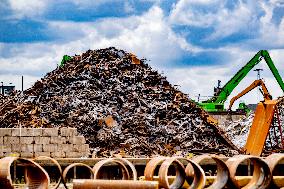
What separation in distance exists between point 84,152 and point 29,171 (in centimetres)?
591

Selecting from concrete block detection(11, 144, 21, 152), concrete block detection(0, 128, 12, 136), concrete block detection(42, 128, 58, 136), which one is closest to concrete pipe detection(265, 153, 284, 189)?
concrete block detection(42, 128, 58, 136)

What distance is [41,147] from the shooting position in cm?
1619

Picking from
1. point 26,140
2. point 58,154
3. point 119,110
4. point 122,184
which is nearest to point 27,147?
point 26,140

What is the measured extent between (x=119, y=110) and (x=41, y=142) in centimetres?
374

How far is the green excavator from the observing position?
3575 cm

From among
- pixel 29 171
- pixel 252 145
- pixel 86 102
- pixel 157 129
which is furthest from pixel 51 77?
pixel 29 171

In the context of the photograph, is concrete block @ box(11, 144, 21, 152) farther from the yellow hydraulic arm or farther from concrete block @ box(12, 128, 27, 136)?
the yellow hydraulic arm

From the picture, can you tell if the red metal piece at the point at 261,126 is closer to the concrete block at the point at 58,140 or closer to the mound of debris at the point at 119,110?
the mound of debris at the point at 119,110

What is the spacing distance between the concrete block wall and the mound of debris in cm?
163

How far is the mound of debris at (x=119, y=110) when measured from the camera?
18594 millimetres

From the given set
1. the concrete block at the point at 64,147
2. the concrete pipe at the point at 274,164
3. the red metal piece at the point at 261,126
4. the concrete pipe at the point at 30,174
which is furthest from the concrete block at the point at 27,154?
the concrete pipe at the point at 274,164

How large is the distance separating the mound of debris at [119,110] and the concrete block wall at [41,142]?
163cm

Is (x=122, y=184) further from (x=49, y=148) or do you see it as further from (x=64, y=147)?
(x=49, y=148)

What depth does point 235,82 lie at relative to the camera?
38906mm
